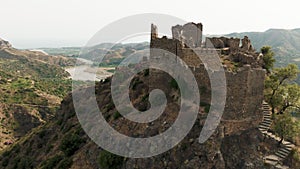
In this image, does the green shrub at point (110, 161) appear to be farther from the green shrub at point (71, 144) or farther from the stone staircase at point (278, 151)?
the stone staircase at point (278, 151)

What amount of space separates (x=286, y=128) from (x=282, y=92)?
5.95m

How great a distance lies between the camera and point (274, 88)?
33.8m

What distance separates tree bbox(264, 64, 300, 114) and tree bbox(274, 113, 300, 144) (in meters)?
3.04

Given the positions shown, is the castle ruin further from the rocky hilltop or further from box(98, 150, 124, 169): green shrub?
box(98, 150, 124, 169): green shrub

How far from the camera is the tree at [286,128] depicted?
28.6 meters

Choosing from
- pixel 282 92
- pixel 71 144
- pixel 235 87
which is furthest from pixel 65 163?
pixel 282 92

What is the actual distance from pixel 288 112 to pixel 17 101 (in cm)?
12002

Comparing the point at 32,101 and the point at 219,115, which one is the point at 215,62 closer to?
the point at 219,115

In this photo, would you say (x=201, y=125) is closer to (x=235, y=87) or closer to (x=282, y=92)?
(x=235, y=87)

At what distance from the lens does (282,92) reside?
3322 cm

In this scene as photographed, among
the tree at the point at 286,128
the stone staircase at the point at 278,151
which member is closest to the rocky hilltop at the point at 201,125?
the stone staircase at the point at 278,151

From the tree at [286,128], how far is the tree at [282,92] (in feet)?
9.99

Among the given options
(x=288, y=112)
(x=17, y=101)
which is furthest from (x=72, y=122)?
(x=17, y=101)

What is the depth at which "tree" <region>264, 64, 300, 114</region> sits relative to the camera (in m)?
32.0
